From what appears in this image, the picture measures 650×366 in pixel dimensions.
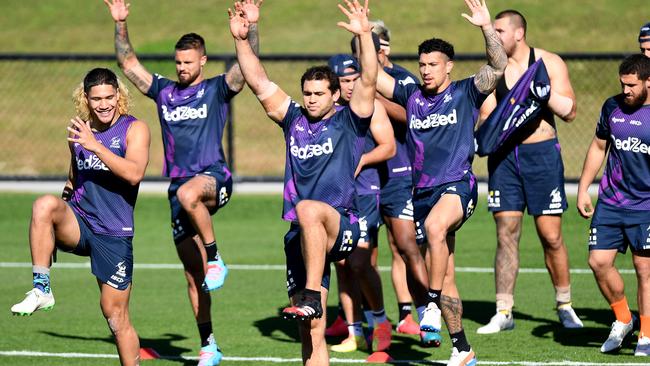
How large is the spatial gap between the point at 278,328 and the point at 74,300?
8.22ft

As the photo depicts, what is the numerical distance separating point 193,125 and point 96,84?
165 centimetres

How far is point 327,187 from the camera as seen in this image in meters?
8.34

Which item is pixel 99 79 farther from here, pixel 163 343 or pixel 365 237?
pixel 163 343

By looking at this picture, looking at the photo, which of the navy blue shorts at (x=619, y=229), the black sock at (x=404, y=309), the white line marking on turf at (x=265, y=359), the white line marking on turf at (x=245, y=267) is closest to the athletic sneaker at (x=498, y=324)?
the black sock at (x=404, y=309)

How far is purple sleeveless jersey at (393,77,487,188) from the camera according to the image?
9.27 meters

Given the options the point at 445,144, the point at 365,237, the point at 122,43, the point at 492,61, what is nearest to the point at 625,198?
the point at 445,144

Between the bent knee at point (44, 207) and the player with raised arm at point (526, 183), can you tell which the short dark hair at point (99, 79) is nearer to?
the bent knee at point (44, 207)

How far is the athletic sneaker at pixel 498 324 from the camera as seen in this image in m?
10.6

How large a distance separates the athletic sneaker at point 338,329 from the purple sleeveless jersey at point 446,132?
2006 mm

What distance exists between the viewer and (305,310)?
7.75 meters

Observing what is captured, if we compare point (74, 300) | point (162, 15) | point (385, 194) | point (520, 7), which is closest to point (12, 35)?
point (162, 15)

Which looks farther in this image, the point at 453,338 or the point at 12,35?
the point at 12,35

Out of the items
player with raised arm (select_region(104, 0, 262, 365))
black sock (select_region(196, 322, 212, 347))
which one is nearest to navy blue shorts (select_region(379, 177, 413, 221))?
player with raised arm (select_region(104, 0, 262, 365))

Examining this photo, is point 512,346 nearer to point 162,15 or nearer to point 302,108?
point 302,108
